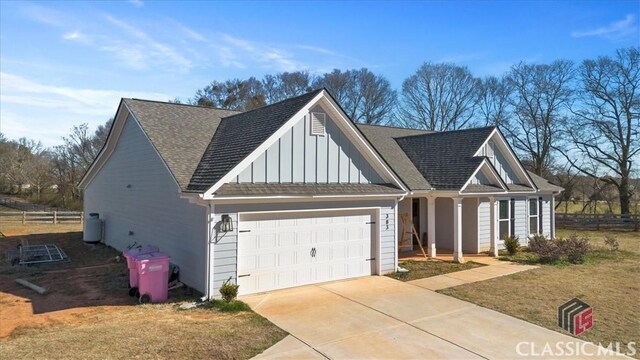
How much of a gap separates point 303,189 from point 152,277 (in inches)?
162

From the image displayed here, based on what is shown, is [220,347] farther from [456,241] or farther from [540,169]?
[540,169]

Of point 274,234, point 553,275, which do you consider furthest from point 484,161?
point 274,234

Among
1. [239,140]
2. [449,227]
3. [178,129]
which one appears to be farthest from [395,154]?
[178,129]

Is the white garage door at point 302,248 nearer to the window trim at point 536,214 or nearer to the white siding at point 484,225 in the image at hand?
the white siding at point 484,225

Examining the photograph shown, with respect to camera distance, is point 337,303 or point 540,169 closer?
point 337,303

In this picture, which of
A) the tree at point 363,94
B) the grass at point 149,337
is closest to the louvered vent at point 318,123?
the grass at point 149,337

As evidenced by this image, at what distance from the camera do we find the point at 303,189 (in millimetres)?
10812

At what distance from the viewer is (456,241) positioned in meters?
14.7

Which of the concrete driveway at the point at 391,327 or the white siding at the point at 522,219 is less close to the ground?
the white siding at the point at 522,219

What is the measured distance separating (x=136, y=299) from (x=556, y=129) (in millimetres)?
38440

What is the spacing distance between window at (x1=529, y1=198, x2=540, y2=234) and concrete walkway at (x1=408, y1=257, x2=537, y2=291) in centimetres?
566

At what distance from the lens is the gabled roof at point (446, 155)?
15672mm

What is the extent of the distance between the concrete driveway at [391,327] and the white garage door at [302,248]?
46cm

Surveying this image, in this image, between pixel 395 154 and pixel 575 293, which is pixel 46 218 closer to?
pixel 395 154
